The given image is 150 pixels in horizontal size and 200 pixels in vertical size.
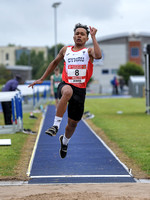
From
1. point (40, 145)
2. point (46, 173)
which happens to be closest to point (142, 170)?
point (46, 173)

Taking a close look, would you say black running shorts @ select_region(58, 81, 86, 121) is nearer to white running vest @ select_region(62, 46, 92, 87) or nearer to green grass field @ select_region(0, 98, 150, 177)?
white running vest @ select_region(62, 46, 92, 87)

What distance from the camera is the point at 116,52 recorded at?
89.9m

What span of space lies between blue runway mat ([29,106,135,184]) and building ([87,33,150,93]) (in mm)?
75656

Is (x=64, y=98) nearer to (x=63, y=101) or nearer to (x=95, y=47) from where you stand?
(x=63, y=101)

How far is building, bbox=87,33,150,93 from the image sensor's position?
8800 cm

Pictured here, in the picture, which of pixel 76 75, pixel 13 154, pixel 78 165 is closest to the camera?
pixel 76 75

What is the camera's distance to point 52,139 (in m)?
13.9

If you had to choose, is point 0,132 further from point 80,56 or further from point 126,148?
point 80,56

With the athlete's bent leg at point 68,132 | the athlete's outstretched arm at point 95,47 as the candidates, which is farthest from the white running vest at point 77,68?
the athlete's bent leg at point 68,132

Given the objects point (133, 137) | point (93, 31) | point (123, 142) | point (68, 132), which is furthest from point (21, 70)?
point (93, 31)

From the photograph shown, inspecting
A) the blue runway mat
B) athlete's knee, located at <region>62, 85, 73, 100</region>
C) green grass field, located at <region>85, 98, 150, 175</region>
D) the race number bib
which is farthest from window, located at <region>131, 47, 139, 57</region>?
athlete's knee, located at <region>62, 85, 73, 100</region>

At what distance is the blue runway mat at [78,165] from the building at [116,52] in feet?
248

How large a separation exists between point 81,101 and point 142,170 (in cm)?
169

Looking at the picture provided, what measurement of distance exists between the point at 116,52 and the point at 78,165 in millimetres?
81361
